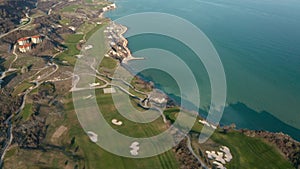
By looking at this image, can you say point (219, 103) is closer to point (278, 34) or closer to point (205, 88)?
point (205, 88)

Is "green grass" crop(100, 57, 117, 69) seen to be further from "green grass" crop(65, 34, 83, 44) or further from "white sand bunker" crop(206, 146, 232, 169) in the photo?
"white sand bunker" crop(206, 146, 232, 169)

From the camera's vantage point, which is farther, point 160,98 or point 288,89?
point 288,89

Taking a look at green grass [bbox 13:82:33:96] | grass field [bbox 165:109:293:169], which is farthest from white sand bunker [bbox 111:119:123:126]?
green grass [bbox 13:82:33:96]

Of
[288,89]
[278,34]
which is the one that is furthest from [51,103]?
[278,34]

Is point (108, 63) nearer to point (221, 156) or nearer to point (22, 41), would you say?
point (22, 41)

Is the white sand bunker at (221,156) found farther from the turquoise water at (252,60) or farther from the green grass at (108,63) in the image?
the green grass at (108,63)

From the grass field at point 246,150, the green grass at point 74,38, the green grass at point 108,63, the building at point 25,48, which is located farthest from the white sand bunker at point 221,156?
the green grass at point 74,38
